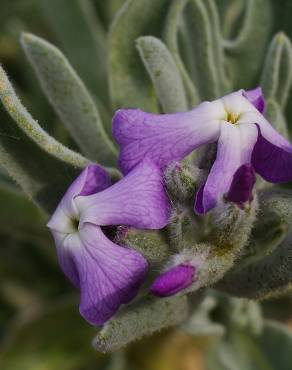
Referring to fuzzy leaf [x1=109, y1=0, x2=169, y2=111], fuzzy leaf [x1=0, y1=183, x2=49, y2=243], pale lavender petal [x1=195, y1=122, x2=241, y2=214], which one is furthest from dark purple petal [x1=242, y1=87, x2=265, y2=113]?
fuzzy leaf [x1=0, y1=183, x2=49, y2=243]

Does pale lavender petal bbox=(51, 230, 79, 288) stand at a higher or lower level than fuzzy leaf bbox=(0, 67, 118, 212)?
lower

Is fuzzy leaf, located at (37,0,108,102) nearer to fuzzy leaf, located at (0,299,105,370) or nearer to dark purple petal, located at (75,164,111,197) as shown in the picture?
fuzzy leaf, located at (0,299,105,370)

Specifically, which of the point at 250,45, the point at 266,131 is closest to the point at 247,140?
the point at 266,131

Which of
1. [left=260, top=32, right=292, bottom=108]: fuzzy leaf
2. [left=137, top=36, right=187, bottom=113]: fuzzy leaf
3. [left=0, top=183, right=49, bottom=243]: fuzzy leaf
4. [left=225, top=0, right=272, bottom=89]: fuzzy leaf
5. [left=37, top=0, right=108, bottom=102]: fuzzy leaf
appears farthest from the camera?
[left=37, top=0, right=108, bottom=102]: fuzzy leaf

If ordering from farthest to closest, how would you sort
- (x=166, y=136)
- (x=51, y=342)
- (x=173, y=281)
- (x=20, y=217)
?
(x=51, y=342), (x=20, y=217), (x=166, y=136), (x=173, y=281)

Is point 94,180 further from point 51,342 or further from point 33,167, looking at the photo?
point 51,342

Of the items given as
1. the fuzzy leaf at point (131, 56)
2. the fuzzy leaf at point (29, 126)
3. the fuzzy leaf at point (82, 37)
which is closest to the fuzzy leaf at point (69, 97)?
the fuzzy leaf at point (131, 56)
